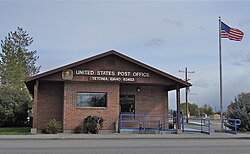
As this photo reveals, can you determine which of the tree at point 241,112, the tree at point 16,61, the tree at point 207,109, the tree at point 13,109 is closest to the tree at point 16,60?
the tree at point 16,61

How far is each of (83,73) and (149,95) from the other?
5350 mm

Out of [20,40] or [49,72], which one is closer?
[49,72]

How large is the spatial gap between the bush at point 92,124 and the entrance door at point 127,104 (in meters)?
2.88

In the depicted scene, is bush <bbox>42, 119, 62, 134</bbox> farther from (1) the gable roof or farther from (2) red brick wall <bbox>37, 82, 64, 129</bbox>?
(1) the gable roof

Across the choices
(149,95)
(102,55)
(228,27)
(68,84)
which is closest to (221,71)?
(228,27)

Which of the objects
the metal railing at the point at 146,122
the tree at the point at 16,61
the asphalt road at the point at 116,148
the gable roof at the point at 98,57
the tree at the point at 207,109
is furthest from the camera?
the tree at the point at 207,109

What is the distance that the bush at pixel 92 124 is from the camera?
2312 centimetres

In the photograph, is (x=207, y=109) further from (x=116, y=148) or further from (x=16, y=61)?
(x=116, y=148)

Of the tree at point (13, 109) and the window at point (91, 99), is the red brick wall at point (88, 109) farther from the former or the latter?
the tree at point (13, 109)

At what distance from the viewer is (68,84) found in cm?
2388

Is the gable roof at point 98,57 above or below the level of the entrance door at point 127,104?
above

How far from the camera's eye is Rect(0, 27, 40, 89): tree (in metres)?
55.7

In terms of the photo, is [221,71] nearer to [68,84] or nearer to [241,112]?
[241,112]

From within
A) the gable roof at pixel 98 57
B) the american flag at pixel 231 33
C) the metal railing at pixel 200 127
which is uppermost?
the american flag at pixel 231 33
